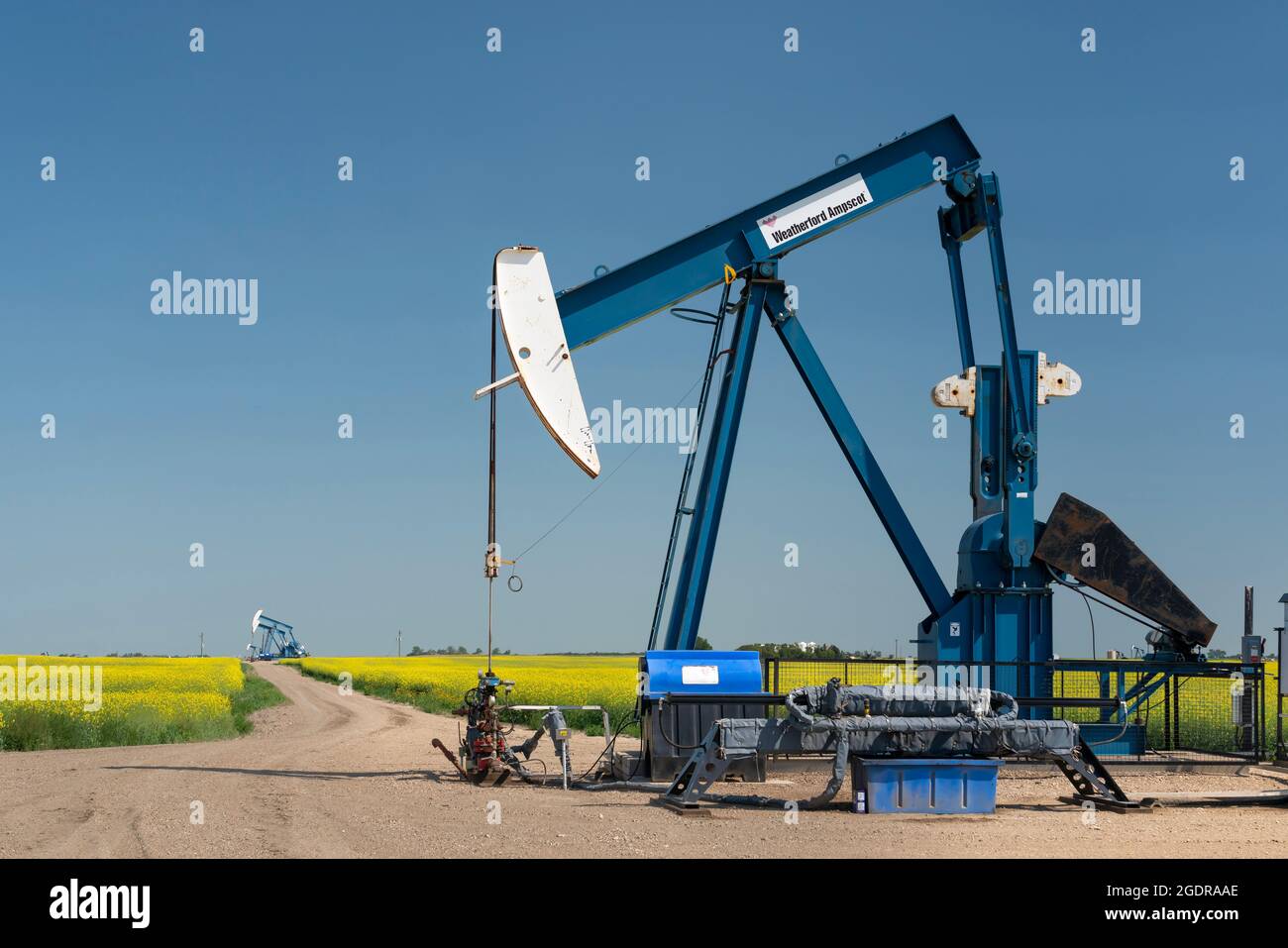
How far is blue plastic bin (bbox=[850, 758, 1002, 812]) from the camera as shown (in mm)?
9945

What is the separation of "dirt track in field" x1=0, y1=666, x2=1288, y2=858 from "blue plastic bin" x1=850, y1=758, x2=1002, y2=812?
0.20 meters

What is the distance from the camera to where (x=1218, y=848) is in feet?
26.8

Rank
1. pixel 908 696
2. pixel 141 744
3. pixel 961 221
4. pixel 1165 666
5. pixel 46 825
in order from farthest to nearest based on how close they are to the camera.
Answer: pixel 141 744 → pixel 961 221 → pixel 1165 666 → pixel 908 696 → pixel 46 825

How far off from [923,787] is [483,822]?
3.15m

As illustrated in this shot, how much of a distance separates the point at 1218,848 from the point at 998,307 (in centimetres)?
697

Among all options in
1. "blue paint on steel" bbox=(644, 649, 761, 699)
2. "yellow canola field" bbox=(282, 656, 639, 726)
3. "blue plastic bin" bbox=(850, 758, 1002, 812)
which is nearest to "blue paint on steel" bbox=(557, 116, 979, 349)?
"blue paint on steel" bbox=(644, 649, 761, 699)

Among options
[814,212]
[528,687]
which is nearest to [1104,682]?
Answer: [814,212]

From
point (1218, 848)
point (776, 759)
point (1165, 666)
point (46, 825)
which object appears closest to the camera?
point (1218, 848)

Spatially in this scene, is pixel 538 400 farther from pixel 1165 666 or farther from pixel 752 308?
pixel 1165 666

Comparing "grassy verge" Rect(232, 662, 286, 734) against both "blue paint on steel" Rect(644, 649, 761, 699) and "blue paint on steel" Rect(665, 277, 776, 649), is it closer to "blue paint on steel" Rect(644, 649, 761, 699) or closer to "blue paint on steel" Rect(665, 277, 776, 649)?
"blue paint on steel" Rect(665, 277, 776, 649)

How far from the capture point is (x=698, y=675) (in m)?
12.1

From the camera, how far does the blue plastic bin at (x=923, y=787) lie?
9945 millimetres

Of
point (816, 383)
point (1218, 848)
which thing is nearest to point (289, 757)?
point (816, 383)

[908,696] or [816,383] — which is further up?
[816,383]
